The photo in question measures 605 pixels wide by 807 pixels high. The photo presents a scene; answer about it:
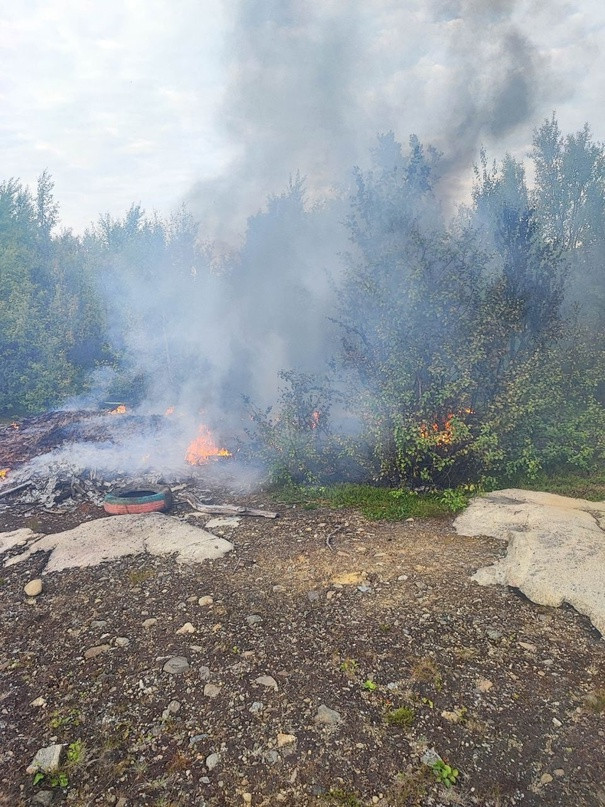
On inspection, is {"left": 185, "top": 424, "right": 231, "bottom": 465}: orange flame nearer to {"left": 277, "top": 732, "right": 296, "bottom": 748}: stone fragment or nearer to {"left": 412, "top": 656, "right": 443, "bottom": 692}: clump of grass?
{"left": 412, "top": 656, "right": 443, "bottom": 692}: clump of grass

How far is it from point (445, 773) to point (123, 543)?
4615 mm

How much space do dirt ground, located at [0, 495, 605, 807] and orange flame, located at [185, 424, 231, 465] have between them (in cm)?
509

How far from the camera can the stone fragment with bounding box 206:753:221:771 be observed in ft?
9.18

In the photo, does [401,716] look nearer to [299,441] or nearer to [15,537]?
[299,441]

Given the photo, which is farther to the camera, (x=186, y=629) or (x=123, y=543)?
(x=123, y=543)

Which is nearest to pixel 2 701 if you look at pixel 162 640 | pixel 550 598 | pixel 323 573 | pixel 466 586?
pixel 162 640

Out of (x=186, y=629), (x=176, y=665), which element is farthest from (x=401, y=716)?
(x=186, y=629)

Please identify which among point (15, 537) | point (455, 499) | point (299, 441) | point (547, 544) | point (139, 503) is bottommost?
point (15, 537)

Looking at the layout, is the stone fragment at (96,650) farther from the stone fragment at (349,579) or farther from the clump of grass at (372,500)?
the clump of grass at (372,500)

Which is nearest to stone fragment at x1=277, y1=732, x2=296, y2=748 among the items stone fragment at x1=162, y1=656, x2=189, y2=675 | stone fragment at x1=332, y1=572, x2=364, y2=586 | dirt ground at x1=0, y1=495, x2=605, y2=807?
dirt ground at x1=0, y1=495, x2=605, y2=807

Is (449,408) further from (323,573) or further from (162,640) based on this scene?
(162,640)

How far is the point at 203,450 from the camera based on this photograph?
35.2 ft

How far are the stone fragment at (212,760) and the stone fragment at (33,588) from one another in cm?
312

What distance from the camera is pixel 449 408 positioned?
7.50 meters
